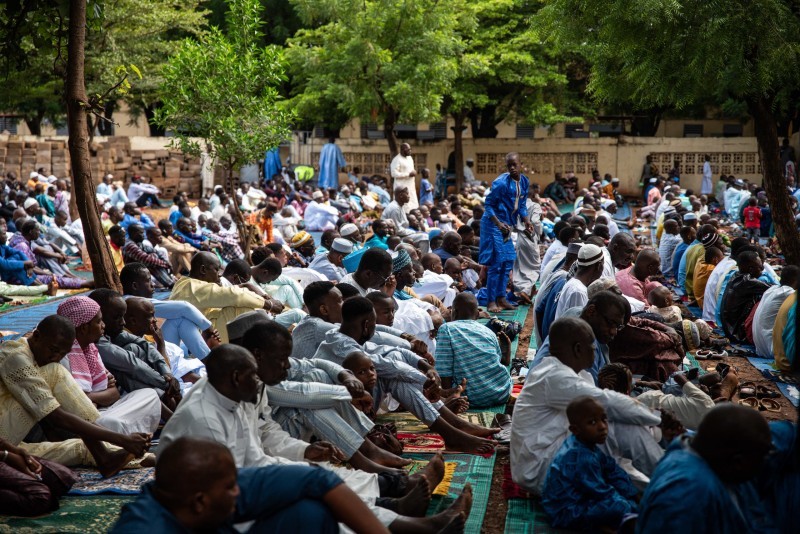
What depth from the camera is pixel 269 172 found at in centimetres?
2922

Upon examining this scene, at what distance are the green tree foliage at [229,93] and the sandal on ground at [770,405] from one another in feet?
24.1

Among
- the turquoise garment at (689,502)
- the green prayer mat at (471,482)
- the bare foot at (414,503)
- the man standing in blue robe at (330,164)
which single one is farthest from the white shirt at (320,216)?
the turquoise garment at (689,502)

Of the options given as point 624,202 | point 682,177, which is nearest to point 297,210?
point 624,202

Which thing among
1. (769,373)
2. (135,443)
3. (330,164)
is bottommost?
(769,373)

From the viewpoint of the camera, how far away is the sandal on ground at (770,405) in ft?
22.6

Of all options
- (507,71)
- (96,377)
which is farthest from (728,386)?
(507,71)

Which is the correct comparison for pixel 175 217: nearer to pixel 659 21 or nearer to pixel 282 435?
pixel 659 21

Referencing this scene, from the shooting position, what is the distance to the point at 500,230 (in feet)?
35.7

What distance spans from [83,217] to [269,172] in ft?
71.7

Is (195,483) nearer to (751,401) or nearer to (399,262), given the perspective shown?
(751,401)

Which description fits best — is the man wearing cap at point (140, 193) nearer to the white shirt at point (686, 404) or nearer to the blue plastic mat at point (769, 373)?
the blue plastic mat at point (769, 373)

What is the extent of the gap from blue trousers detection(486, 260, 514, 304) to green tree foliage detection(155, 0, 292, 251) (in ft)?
11.3

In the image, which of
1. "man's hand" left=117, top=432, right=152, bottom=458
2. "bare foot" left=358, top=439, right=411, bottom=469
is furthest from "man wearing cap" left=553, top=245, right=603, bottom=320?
"man's hand" left=117, top=432, right=152, bottom=458

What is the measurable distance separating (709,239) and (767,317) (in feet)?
9.42
